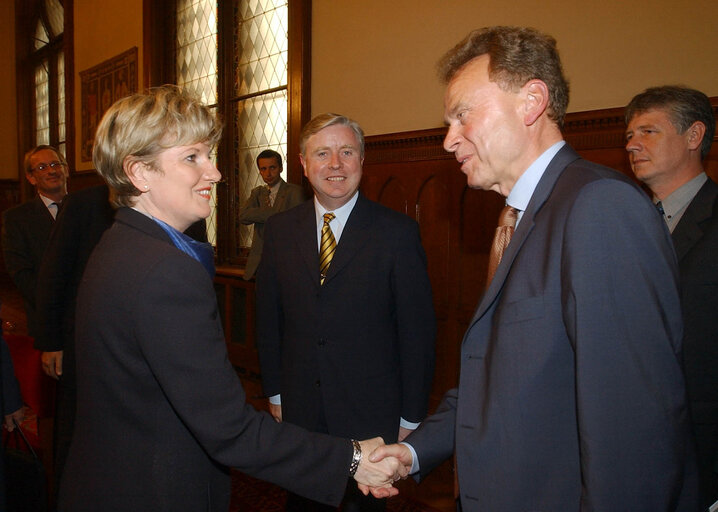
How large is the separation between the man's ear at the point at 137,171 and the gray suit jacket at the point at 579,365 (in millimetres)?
929

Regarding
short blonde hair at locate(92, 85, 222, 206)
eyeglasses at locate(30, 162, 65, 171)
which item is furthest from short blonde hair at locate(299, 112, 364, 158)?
eyeglasses at locate(30, 162, 65, 171)

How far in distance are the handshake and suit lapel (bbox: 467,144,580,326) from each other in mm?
657

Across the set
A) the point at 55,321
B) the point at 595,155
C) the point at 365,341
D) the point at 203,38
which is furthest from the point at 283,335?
the point at 203,38

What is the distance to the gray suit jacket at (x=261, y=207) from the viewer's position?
4.55 metres

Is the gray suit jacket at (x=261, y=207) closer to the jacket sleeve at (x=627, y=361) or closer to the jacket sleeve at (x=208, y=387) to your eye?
the jacket sleeve at (x=208, y=387)

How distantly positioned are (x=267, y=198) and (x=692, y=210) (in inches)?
143

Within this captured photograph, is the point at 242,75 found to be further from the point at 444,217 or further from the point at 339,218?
the point at 339,218

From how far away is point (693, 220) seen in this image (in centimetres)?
201

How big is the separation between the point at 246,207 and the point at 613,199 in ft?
14.3

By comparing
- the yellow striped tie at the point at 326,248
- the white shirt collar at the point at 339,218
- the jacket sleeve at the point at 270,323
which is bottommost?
the jacket sleeve at the point at 270,323

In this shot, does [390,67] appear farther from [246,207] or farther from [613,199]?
[613,199]

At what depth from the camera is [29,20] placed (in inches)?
400

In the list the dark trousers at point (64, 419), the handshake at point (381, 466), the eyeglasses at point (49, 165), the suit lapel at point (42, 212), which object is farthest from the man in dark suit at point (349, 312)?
the eyeglasses at point (49, 165)

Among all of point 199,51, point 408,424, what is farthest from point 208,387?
point 199,51
